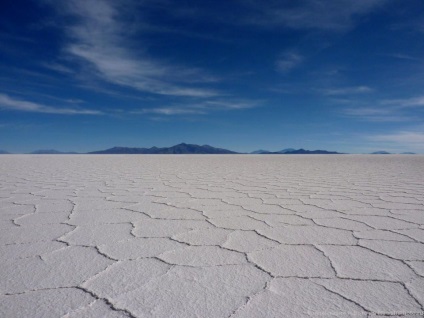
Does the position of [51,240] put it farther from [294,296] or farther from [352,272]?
[352,272]

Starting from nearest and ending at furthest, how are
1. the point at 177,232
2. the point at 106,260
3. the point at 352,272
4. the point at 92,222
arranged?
the point at 352,272 < the point at 106,260 < the point at 177,232 < the point at 92,222

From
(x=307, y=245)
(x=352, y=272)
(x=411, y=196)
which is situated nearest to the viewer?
(x=352, y=272)

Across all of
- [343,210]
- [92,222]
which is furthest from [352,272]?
[92,222]

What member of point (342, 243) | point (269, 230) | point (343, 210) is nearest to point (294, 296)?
point (342, 243)

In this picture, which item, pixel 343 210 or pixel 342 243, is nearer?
pixel 342 243

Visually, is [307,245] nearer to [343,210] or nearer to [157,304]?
[157,304]

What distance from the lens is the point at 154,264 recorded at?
3.70 ft

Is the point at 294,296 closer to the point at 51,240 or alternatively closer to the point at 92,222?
the point at 51,240

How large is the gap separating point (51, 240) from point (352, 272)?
1228mm

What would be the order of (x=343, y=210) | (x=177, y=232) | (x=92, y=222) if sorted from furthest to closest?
1. (x=343, y=210)
2. (x=92, y=222)
3. (x=177, y=232)

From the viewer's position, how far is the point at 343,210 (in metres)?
2.10

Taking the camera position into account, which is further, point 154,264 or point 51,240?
point 51,240

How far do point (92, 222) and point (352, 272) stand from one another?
1.32 metres

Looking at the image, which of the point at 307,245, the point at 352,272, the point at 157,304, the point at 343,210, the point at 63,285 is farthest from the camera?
the point at 343,210
